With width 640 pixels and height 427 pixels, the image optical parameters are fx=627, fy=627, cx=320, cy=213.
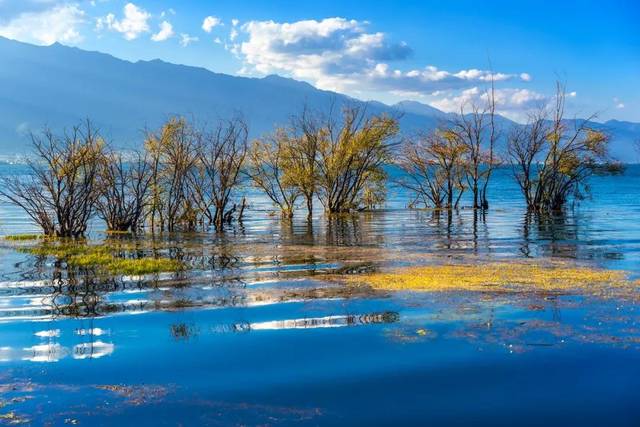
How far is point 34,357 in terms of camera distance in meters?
11.4

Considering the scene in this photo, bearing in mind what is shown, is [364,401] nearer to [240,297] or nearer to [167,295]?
[240,297]

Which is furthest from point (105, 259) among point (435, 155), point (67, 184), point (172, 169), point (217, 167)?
point (435, 155)

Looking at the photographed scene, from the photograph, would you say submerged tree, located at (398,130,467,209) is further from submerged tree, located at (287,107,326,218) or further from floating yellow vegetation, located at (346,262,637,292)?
floating yellow vegetation, located at (346,262,637,292)

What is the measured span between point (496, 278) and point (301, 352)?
8.79 metres

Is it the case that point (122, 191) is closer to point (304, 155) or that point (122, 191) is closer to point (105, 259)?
point (105, 259)

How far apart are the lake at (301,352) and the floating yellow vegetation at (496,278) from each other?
95 cm

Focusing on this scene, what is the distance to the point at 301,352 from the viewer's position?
38.4 feet

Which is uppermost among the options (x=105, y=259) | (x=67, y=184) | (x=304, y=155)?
A: (x=304, y=155)

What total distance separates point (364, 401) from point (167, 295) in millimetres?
8765

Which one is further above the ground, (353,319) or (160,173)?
(160,173)

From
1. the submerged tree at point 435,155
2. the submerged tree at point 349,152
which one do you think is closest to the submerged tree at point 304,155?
the submerged tree at point 349,152

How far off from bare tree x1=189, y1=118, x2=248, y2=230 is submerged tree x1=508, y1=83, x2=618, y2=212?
75.1 feet

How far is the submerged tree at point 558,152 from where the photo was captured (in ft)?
161

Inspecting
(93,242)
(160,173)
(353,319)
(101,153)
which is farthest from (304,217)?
(353,319)
